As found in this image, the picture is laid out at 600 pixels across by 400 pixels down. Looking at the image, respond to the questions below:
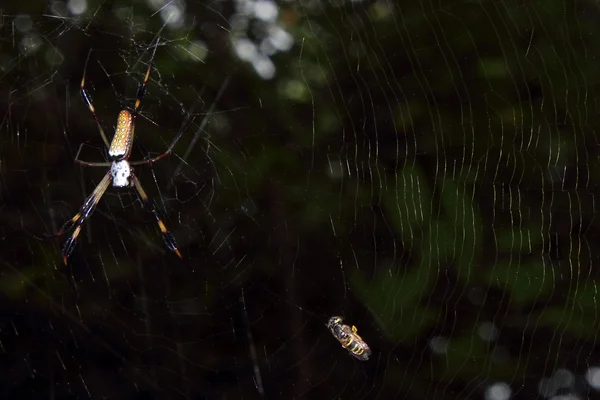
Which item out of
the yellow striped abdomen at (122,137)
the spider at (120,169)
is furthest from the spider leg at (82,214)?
the yellow striped abdomen at (122,137)

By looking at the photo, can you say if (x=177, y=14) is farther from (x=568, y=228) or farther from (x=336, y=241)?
(x=568, y=228)

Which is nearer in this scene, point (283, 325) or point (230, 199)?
point (230, 199)

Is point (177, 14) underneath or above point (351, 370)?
above

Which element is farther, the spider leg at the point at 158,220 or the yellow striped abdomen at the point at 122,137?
the spider leg at the point at 158,220

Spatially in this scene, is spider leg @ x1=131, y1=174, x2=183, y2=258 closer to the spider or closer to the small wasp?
the spider

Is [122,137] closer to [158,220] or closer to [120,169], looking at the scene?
[120,169]

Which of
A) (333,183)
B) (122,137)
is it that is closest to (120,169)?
(122,137)

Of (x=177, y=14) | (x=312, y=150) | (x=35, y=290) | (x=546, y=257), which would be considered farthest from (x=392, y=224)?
(x=35, y=290)

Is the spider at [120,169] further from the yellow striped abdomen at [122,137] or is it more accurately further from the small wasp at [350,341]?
the small wasp at [350,341]
